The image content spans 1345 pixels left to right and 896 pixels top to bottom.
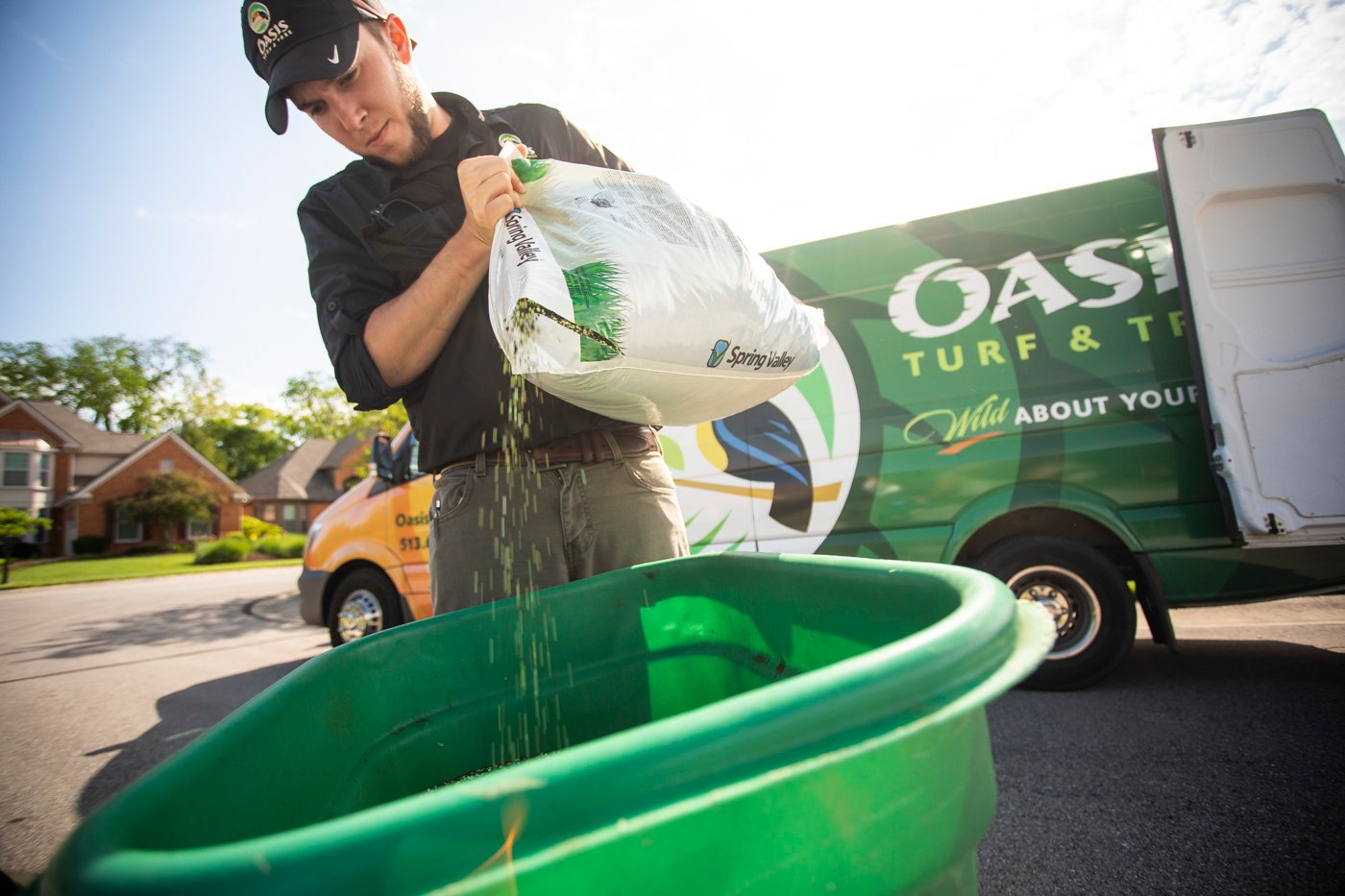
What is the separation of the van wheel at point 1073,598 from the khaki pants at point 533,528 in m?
2.94

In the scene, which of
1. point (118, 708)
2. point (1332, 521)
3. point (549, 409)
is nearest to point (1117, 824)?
point (1332, 521)

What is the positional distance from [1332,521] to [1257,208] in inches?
66.9

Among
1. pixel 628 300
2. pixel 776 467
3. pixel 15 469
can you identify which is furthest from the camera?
pixel 15 469

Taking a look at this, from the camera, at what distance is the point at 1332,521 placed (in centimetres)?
310

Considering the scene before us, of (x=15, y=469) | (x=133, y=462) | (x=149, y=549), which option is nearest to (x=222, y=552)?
(x=15, y=469)

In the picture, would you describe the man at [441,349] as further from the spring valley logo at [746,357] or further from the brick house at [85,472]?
the brick house at [85,472]

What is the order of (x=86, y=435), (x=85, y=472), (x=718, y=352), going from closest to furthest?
(x=718, y=352), (x=85, y=472), (x=86, y=435)

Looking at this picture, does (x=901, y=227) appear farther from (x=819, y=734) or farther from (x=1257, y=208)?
(x=819, y=734)

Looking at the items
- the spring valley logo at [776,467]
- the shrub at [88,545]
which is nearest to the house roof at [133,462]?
the shrub at [88,545]

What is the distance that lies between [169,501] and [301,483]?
10771 millimetres

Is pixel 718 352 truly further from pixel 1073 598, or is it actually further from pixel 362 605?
pixel 362 605

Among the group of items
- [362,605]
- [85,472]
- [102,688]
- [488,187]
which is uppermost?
[85,472]

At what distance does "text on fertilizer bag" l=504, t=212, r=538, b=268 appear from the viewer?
3.75 ft

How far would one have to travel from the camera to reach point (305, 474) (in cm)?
4453
